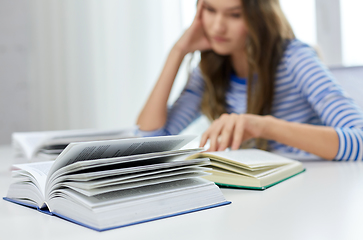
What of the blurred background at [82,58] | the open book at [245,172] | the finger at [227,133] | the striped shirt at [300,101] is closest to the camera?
the open book at [245,172]

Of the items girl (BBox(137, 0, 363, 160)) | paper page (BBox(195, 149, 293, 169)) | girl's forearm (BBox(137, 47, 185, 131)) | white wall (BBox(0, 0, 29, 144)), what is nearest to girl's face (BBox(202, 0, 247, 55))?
girl (BBox(137, 0, 363, 160))

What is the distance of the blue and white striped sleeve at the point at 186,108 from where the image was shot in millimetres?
1358

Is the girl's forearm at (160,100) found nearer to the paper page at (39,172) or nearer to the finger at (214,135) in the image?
the finger at (214,135)

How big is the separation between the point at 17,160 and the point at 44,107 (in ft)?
6.43

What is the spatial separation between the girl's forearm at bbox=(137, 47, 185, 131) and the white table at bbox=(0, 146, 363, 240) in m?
0.75

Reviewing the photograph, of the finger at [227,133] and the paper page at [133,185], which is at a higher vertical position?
the paper page at [133,185]

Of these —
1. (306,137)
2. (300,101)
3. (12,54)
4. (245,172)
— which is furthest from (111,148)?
(12,54)

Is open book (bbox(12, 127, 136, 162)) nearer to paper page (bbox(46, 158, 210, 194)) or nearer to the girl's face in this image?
paper page (bbox(46, 158, 210, 194))

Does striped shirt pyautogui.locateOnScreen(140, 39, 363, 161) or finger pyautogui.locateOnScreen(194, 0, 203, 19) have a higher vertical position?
finger pyautogui.locateOnScreen(194, 0, 203, 19)

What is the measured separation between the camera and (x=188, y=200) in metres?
0.45

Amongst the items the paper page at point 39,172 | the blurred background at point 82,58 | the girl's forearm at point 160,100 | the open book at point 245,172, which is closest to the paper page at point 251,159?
the open book at point 245,172

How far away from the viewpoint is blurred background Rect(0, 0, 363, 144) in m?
2.66

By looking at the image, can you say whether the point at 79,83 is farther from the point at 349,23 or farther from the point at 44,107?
the point at 349,23

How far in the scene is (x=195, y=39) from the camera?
136 centimetres
